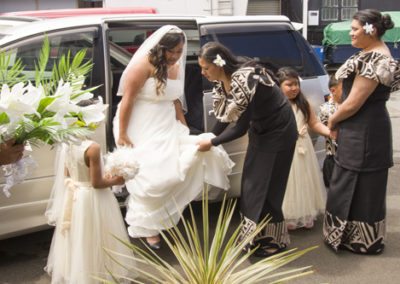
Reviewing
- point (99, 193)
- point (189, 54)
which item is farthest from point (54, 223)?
point (189, 54)

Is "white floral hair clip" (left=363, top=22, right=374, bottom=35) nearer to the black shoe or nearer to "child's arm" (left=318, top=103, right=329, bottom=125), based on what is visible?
"child's arm" (left=318, top=103, right=329, bottom=125)

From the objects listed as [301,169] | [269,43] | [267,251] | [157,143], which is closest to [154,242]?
[157,143]

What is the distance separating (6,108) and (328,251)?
316 cm

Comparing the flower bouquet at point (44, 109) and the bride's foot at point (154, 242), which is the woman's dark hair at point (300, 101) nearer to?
the bride's foot at point (154, 242)

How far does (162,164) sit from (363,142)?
1510 millimetres

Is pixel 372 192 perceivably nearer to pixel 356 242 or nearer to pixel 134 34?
pixel 356 242

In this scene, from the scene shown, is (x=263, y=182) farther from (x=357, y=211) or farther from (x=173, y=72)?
(x=173, y=72)

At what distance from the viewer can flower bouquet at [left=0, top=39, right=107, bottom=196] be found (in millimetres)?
2023

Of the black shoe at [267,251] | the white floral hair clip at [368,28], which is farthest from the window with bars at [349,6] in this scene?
the black shoe at [267,251]

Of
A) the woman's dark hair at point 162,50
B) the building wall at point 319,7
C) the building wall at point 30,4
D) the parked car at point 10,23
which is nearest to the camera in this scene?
the woman's dark hair at point 162,50

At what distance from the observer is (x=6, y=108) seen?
1.98 metres

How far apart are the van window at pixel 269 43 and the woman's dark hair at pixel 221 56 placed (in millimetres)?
696

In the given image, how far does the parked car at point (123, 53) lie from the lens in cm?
394

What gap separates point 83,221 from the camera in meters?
3.53
